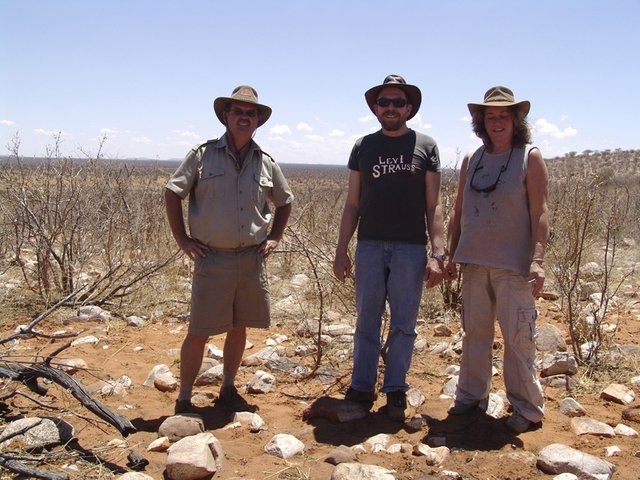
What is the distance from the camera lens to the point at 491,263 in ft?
10.2

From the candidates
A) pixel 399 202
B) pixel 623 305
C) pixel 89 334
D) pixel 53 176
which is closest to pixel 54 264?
pixel 53 176

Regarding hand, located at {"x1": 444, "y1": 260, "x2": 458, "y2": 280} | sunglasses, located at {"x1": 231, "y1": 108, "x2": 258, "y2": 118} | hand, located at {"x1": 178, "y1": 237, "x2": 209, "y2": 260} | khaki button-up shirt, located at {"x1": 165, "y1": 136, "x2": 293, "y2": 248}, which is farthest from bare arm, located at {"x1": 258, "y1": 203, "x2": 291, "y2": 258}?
hand, located at {"x1": 444, "y1": 260, "x2": 458, "y2": 280}

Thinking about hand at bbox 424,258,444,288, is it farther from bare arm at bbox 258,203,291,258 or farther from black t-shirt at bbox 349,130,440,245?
bare arm at bbox 258,203,291,258

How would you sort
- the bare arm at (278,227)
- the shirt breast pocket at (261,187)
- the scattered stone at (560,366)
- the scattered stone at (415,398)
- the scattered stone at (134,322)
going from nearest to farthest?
the shirt breast pocket at (261,187) < the bare arm at (278,227) < the scattered stone at (415,398) < the scattered stone at (560,366) < the scattered stone at (134,322)

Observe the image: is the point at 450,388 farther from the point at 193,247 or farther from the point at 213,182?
the point at 213,182

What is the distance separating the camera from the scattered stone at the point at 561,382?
3881mm

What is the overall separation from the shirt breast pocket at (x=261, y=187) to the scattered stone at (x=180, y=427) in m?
1.32

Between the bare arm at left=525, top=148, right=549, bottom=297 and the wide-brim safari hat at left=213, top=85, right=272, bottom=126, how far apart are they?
1.60 m

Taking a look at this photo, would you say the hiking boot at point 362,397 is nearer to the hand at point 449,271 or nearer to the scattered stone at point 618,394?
the hand at point 449,271

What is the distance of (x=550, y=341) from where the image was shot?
466cm

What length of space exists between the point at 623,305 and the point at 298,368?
3.55 m

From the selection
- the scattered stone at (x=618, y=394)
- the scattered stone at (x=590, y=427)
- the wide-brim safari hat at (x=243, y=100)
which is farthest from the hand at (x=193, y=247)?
the scattered stone at (x=618, y=394)

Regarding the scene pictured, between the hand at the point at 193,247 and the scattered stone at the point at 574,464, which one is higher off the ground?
the hand at the point at 193,247

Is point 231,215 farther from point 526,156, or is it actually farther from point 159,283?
point 159,283
